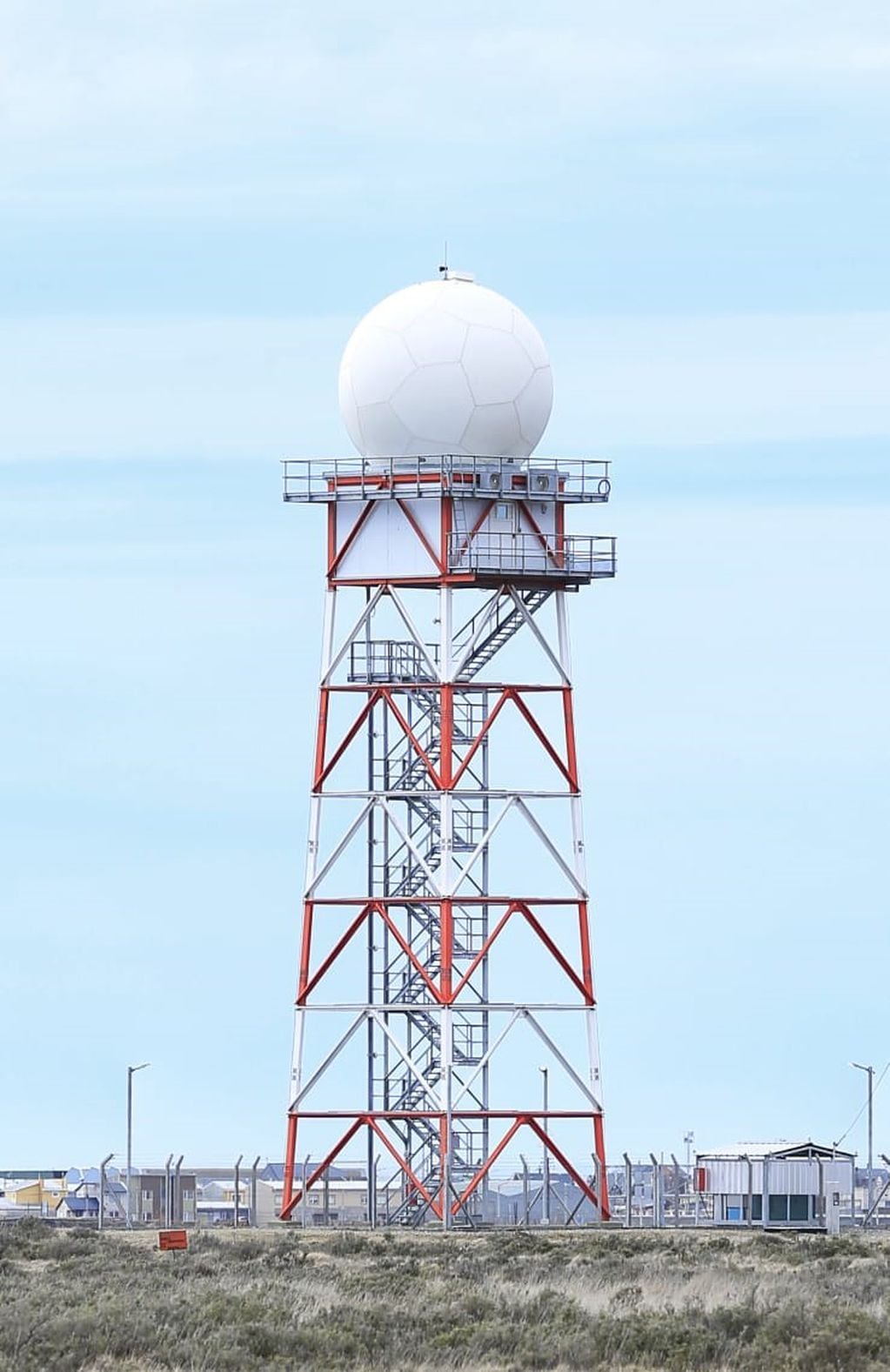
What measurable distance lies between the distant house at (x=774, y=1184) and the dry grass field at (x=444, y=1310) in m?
15.1

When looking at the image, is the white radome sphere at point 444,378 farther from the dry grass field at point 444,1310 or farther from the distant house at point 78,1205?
the distant house at point 78,1205

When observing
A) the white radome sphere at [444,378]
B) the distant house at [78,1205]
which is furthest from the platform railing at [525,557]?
the distant house at [78,1205]

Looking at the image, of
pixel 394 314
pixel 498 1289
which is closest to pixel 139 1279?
pixel 498 1289

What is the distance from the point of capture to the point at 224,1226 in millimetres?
74688

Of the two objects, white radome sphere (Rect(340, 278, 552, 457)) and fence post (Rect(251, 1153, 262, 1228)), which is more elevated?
white radome sphere (Rect(340, 278, 552, 457))

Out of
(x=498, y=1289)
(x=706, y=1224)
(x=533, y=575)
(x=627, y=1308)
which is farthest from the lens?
(x=706, y=1224)

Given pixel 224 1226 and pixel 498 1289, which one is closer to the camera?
pixel 498 1289

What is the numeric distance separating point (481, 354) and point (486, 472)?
8.19 ft

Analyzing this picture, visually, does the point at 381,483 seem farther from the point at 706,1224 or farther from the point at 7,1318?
the point at 7,1318

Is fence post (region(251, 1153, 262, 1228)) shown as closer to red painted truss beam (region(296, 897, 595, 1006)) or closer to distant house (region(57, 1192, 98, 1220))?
red painted truss beam (region(296, 897, 595, 1006))

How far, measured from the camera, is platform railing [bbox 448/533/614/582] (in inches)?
2805

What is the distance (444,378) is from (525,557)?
414cm

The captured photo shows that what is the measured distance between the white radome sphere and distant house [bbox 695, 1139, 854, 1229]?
1635 cm

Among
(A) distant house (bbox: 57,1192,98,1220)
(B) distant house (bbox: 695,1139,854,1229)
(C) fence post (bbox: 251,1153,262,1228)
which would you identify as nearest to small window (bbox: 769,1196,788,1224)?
(B) distant house (bbox: 695,1139,854,1229)
